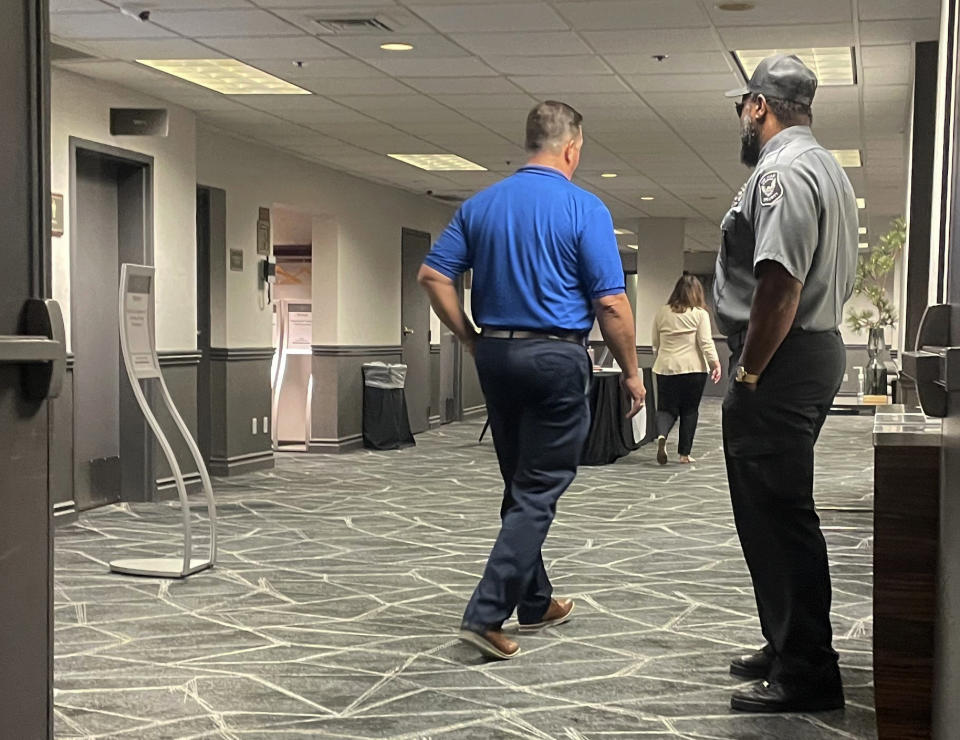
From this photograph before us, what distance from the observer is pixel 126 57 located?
24.0 ft

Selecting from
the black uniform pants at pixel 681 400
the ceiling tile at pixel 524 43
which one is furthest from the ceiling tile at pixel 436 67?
the black uniform pants at pixel 681 400

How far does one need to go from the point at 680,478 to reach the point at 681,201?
6.75m

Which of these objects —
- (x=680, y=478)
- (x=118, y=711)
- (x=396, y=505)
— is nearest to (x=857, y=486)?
(x=680, y=478)

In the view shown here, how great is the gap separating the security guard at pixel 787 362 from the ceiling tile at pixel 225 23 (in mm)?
3683

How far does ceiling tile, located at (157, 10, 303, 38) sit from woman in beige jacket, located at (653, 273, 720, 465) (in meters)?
4.49

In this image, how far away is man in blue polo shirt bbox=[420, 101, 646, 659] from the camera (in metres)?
3.92

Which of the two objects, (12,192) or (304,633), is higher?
(12,192)

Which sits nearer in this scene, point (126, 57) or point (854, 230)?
point (854, 230)

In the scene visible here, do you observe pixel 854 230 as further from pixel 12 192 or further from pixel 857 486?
pixel 857 486

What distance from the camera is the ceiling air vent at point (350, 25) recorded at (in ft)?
21.1

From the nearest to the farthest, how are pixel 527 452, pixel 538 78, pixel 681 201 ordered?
pixel 527 452, pixel 538 78, pixel 681 201

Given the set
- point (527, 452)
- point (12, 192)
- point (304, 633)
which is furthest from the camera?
point (304, 633)

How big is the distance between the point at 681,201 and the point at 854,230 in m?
12.3

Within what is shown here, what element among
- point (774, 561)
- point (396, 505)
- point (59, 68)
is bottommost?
point (396, 505)
